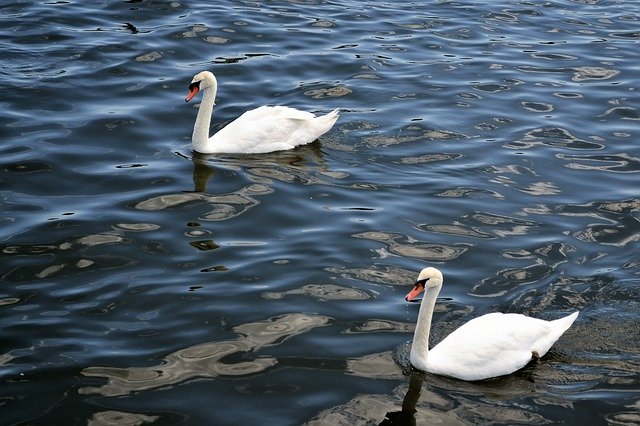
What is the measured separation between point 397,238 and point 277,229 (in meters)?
1.50

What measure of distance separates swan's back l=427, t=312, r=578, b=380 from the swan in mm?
6063

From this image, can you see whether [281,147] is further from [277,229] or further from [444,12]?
[444,12]

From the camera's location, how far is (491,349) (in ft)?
33.7

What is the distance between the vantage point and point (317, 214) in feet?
45.2

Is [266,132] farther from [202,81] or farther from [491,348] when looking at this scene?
[491,348]

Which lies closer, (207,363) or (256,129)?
(207,363)

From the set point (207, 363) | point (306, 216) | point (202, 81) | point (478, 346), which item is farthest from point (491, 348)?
point (202, 81)

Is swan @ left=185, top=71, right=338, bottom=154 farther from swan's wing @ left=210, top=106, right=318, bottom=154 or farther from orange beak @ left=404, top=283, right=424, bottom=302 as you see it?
orange beak @ left=404, top=283, right=424, bottom=302

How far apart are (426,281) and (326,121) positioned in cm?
598

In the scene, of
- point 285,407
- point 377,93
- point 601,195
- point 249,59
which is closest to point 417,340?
point 285,407

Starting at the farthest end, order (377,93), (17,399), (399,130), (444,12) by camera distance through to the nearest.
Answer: (444,12) < (377,93) < (399,130) < (17,399)

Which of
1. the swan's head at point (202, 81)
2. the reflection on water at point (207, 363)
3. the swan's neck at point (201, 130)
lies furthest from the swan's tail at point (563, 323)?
the swan's head at point (202, 81)

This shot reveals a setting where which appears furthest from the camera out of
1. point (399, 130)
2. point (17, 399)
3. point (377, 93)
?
point (377, 93)

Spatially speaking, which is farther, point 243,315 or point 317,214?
point 317,214
